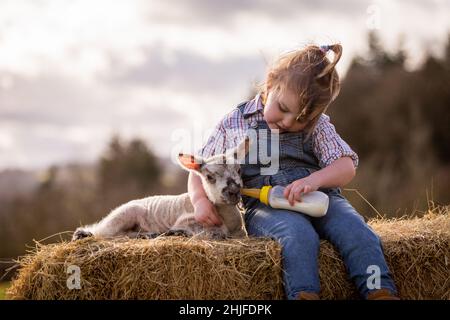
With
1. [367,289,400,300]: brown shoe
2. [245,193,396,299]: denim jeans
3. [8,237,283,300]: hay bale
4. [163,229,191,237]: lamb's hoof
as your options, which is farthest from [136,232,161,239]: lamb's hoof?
[367,289,400,300]: brown shoe

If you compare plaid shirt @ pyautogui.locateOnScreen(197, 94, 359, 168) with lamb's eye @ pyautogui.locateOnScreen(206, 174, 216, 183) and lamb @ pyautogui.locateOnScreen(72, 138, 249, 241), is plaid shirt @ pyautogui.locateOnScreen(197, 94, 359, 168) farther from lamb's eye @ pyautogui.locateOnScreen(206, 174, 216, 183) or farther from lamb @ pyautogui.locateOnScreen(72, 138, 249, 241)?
lamb's eye @ pyautogui.locateOnScreen(206, 174, 216, 183)

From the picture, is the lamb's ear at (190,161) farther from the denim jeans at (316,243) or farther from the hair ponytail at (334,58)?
the hair ponytail at (334,58)

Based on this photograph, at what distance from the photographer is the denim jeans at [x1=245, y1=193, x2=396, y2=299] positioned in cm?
400

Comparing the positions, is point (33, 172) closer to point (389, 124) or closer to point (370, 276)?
point (389, 124)

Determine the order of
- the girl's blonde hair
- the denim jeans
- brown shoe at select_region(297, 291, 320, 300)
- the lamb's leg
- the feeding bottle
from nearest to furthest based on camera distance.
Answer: brown shoe at select_region(297, 291, 320, 300), the denim jeans, the feeding bottle, the girl's blonde hair, the lamb's leg

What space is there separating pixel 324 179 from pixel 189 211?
1213mm

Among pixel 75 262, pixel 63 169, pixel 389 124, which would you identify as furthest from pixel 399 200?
pixel 75 262

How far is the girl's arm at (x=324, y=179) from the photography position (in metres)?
4.36

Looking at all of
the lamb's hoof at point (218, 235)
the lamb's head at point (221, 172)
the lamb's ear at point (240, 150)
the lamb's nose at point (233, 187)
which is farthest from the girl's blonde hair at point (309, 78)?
the lamb's hoof at point (218, 235)

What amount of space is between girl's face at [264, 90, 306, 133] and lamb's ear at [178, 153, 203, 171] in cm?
62

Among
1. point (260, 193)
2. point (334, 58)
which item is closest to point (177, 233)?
point (260, 193)
